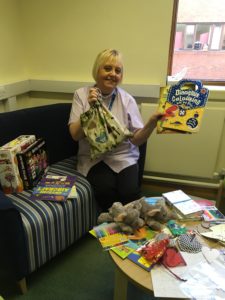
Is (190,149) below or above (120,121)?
below

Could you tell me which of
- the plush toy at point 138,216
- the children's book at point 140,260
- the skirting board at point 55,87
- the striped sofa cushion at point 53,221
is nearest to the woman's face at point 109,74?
the skirting board at point 55,87

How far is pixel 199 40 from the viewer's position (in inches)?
81.5

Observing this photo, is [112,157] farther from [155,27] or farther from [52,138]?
[155,27]

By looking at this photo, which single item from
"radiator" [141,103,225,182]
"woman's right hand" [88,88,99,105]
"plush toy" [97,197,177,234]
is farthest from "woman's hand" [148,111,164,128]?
"radiator" [141,103,225,182]

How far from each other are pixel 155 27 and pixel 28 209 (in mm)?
1588

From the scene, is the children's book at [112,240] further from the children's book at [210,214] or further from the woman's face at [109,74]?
the woman's face at [109,74]

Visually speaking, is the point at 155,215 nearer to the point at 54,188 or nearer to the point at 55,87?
the point at 54,188

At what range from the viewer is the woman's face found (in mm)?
1543

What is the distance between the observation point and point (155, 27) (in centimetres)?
196

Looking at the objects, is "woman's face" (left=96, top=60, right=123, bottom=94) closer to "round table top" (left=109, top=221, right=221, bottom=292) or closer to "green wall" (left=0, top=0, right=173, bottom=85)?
"green wall" (left=0, top=0, right=173, bottom=85)

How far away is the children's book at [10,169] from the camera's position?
147cm

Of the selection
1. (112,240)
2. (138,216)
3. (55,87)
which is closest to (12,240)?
(112,240)

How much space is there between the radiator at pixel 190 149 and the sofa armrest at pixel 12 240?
→ 1.28 m

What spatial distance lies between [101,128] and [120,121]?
214mm
